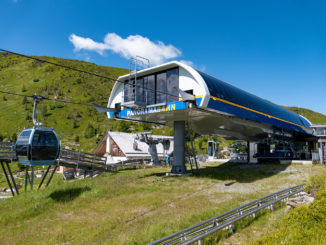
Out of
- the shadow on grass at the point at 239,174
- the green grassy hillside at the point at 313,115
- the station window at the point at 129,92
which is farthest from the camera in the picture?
the green grassy hillside at the point at 313,115

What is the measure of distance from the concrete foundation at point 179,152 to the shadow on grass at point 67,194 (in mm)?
9096

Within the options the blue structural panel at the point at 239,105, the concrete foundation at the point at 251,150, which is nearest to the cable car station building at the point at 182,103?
the blue structural panel at the point at 239,105

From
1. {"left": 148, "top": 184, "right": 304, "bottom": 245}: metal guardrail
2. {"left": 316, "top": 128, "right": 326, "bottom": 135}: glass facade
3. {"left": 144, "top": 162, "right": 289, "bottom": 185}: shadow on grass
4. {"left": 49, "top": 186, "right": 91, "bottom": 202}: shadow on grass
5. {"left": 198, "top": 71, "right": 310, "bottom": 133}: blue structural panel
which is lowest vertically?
{"left": 49, "top": 186, "right": 91, "bottom": 202}: shadow on grass

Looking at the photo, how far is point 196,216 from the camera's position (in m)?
9.80

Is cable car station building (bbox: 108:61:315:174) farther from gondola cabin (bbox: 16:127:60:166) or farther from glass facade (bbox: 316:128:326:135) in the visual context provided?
glass facade (bbox: 316:128:326:135)

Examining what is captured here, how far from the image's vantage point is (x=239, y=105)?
921 inches

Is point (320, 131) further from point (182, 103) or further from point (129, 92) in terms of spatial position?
point (129, 92)

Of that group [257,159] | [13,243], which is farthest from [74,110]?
[13,243]

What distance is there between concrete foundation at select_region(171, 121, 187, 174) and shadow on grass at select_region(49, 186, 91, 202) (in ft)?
29.8

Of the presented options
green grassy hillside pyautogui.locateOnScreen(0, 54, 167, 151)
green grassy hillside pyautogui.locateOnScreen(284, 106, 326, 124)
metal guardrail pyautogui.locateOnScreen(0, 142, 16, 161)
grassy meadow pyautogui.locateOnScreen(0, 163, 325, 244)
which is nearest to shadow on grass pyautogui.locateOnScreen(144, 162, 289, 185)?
grassy meadow pyautogui.locateOnScreen(0, 163, 325, 244)

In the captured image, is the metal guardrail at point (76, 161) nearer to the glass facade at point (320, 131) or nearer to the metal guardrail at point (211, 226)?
the metal guardrail at point (211, 226)

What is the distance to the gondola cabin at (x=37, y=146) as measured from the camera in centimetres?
1524

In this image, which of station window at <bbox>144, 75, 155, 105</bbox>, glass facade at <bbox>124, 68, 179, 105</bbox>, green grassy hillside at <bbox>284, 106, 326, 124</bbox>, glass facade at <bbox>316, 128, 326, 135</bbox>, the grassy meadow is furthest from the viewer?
green grassy hillside at <bbox>284, 106, 326, 124</bbox>

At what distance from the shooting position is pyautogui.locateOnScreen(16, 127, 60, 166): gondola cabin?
1524cm
